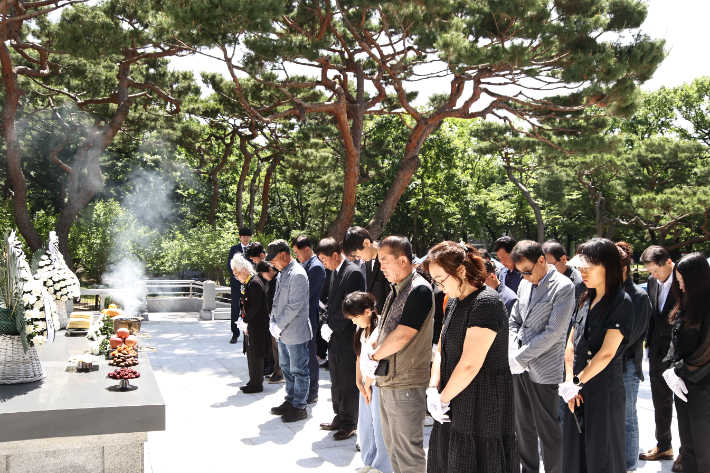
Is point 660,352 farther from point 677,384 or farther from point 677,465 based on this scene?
point 677,384

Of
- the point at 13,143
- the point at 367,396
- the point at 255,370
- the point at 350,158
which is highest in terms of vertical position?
the point at 13,143

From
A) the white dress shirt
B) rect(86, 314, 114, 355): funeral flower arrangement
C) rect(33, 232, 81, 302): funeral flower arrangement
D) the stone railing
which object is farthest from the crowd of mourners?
the stone railing

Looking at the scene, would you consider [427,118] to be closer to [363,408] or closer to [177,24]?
[177,24]

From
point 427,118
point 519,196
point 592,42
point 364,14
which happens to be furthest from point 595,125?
point 519,196

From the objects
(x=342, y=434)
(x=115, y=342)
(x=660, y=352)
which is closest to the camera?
(x=115, y=342)

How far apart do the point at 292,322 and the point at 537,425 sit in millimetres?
Result: 2464

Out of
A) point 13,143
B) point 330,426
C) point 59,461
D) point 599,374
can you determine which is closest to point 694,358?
point 599,374

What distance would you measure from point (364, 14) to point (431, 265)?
1010cm

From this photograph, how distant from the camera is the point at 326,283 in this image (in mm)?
6336

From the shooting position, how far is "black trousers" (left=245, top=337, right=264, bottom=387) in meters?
6.39

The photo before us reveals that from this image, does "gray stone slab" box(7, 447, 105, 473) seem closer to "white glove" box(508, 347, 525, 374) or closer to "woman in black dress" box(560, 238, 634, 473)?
"white glove" box(508, 347, 525, 374)

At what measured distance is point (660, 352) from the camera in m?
4.64

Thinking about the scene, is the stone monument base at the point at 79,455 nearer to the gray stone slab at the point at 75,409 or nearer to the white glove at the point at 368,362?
the gray stone slab at the point at 75,409

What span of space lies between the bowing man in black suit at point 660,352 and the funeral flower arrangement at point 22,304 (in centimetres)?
461
